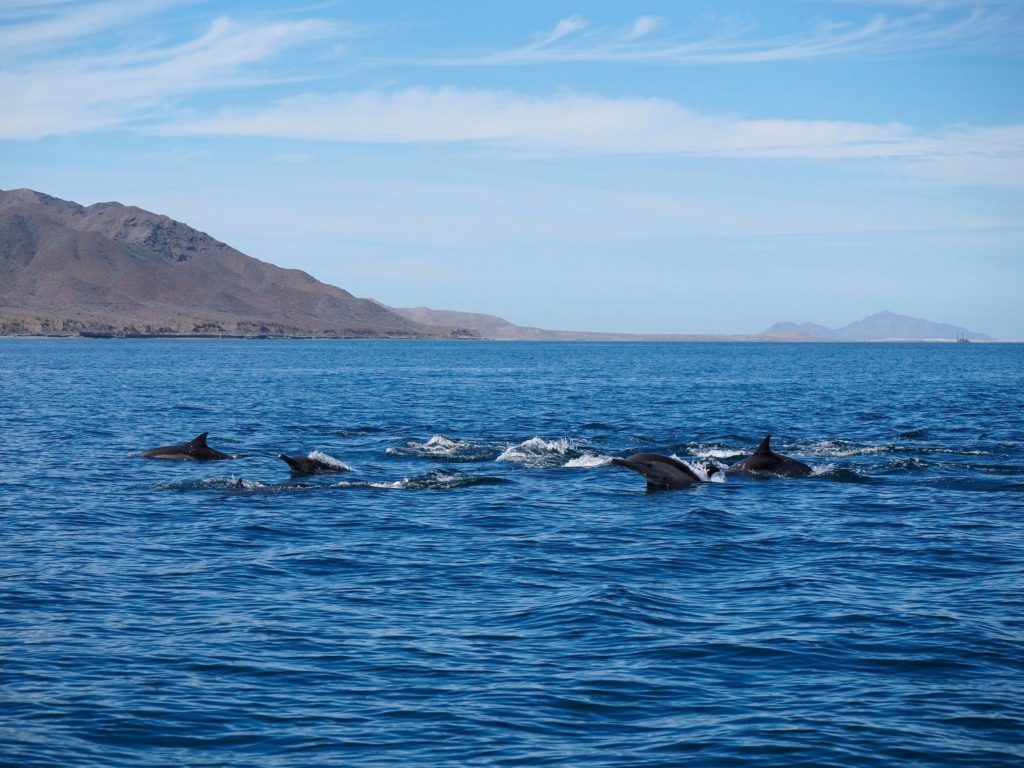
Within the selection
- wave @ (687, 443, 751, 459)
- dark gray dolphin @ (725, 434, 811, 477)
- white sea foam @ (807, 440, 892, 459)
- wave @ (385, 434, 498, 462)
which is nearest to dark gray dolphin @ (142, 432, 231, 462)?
wave @ (385, 434, 498, 462)

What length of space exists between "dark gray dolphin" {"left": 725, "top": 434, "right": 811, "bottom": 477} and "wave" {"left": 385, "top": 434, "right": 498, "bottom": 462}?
25.7 ft

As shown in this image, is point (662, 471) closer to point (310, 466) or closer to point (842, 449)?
point (310, 466)

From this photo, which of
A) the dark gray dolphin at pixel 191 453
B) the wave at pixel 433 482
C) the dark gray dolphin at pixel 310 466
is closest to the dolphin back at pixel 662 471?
the wave at pixel 433 482

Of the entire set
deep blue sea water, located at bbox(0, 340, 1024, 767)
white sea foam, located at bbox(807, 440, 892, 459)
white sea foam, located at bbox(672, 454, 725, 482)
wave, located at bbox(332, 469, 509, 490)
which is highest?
white sea foam, located at bbox(807, 440, 892, 459)

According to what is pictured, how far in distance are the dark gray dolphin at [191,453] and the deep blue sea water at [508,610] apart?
784 millimetres

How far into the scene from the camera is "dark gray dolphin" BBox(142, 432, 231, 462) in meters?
33.0

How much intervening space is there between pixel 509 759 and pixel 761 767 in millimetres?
2279

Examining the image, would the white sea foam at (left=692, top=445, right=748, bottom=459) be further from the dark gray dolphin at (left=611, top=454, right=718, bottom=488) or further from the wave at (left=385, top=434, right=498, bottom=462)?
the wave at (left=385, top=434, right=498, bottom=462)

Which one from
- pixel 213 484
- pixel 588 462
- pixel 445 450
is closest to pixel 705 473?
pixel 588 462

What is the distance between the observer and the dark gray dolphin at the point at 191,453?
3303 centimetres

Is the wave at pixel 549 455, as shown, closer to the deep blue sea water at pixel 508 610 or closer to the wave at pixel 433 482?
the deep blue sea water at pixel 508 610

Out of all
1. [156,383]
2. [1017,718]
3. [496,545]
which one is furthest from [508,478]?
[156,383]

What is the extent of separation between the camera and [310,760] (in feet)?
35.0

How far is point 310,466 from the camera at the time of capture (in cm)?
2964
